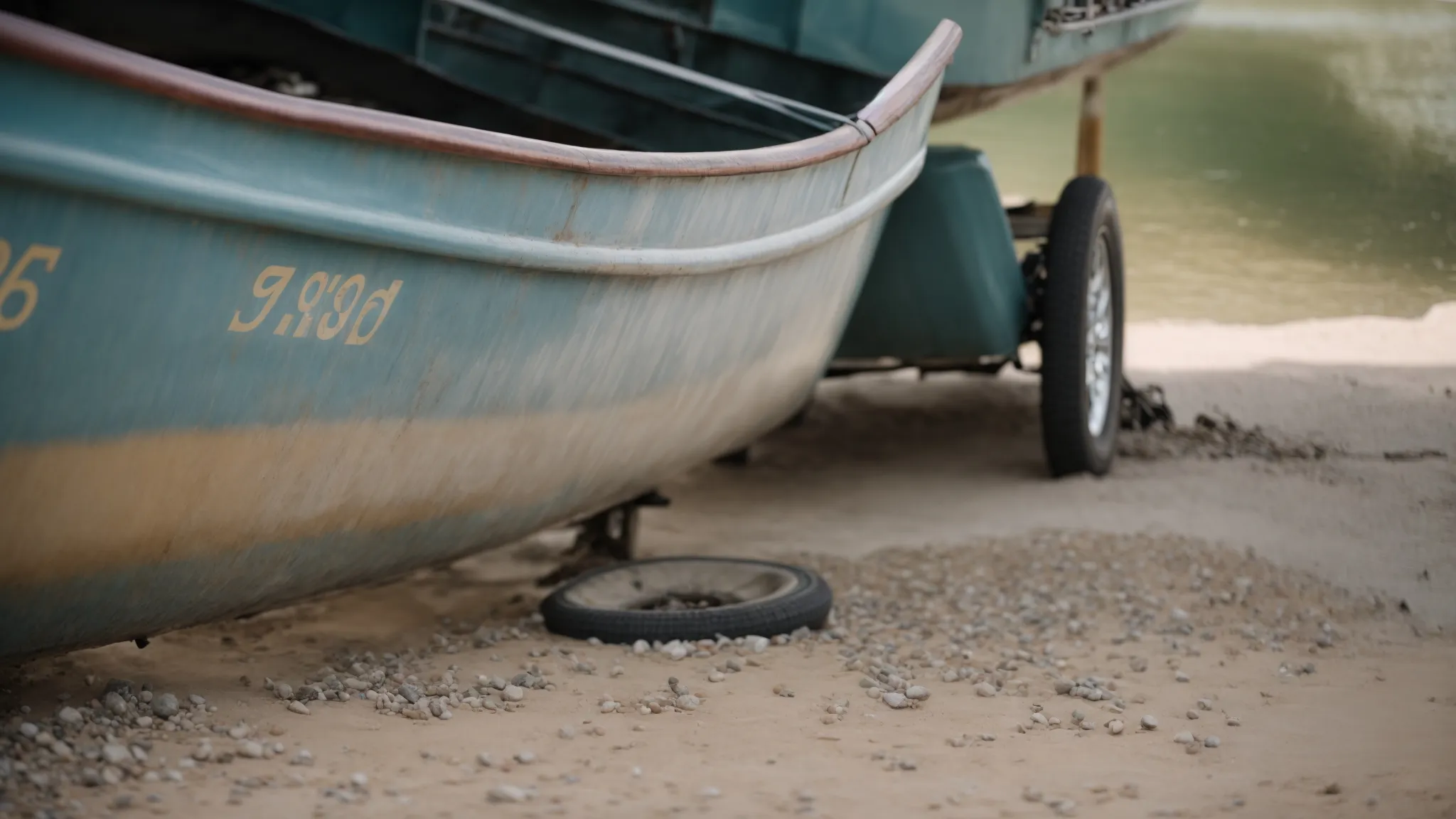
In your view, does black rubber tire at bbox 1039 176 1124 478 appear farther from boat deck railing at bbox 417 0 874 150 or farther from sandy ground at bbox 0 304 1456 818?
boat deck railing at bbox 417 0 874 150

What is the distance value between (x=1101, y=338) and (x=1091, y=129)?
10.2 ft

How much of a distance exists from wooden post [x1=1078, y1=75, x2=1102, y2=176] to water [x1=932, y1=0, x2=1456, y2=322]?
1530 millimetres

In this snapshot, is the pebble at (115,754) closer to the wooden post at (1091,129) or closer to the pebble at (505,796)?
the pebble at (505,796)

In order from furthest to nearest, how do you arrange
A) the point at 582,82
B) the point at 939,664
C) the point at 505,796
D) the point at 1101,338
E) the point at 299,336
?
the point at 1101,338
the point at 582,82
the point at 939,664
the point at 299,336
the point at 505,796

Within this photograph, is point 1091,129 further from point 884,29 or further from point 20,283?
point 20,283

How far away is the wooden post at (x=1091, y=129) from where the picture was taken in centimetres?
902

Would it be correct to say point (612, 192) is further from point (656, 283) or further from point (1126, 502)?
point (1126, 502)

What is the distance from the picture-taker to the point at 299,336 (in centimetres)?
301

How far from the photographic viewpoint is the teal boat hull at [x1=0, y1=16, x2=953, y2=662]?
8.70 feet

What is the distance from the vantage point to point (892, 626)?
434 cm

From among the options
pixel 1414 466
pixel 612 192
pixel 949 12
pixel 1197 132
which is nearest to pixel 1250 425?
pixel 1414 466

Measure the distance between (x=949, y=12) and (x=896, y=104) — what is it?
1174mm

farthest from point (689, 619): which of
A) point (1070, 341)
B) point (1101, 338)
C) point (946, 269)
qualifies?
point (1101, 338)

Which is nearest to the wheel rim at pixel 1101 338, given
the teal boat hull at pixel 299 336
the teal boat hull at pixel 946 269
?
the teal boat hull at pixel 946 269
